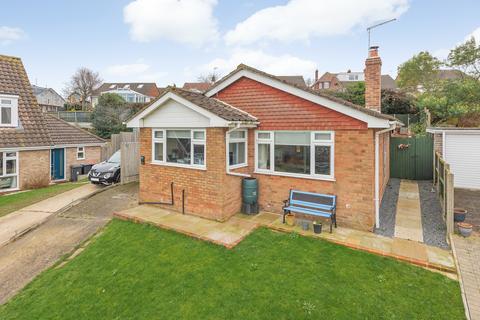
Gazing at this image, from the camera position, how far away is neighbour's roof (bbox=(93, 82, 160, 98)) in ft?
196

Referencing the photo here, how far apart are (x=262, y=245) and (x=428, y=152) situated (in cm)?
1240

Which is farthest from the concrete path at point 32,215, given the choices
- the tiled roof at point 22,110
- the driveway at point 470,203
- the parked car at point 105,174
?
the driveway at point 470,203

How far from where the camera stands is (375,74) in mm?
10836

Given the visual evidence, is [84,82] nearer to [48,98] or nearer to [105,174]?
[48,98]

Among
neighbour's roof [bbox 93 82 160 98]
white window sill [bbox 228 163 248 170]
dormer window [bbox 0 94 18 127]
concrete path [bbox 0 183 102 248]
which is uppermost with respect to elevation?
neighbour's roof [bbox 93 82 160 98]

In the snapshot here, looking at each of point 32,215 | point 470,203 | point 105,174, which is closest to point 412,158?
point 470,203

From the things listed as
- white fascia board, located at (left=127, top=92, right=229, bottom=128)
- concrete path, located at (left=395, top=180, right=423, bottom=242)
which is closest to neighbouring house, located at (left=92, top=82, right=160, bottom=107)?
white fascia board, located at (left=127, top=92, right=229, bottom=128)

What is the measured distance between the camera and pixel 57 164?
59.4 feet

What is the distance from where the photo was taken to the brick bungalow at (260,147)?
746 cm

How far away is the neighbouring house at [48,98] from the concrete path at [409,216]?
67200mm

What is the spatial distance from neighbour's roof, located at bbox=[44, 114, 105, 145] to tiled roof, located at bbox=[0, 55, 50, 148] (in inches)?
66.9

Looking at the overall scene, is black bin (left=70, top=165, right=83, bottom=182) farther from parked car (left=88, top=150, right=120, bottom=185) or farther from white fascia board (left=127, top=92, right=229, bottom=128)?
white fascia board (left=127, top=92, right=229, bottom=128)

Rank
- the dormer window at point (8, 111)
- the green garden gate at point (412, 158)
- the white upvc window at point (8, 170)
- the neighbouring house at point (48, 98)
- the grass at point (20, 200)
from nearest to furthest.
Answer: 1. the grass at point (20, 200)
2. the green garden gate at point (412, 158)
3. the white upvc window at point (8, 170)
4. the dormer window at point (8, 111)
5. the neighbouring house at point (48, 98)

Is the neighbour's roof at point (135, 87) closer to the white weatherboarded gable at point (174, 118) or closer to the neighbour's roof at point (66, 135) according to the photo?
the neighbour's roof at point (66, 135)
